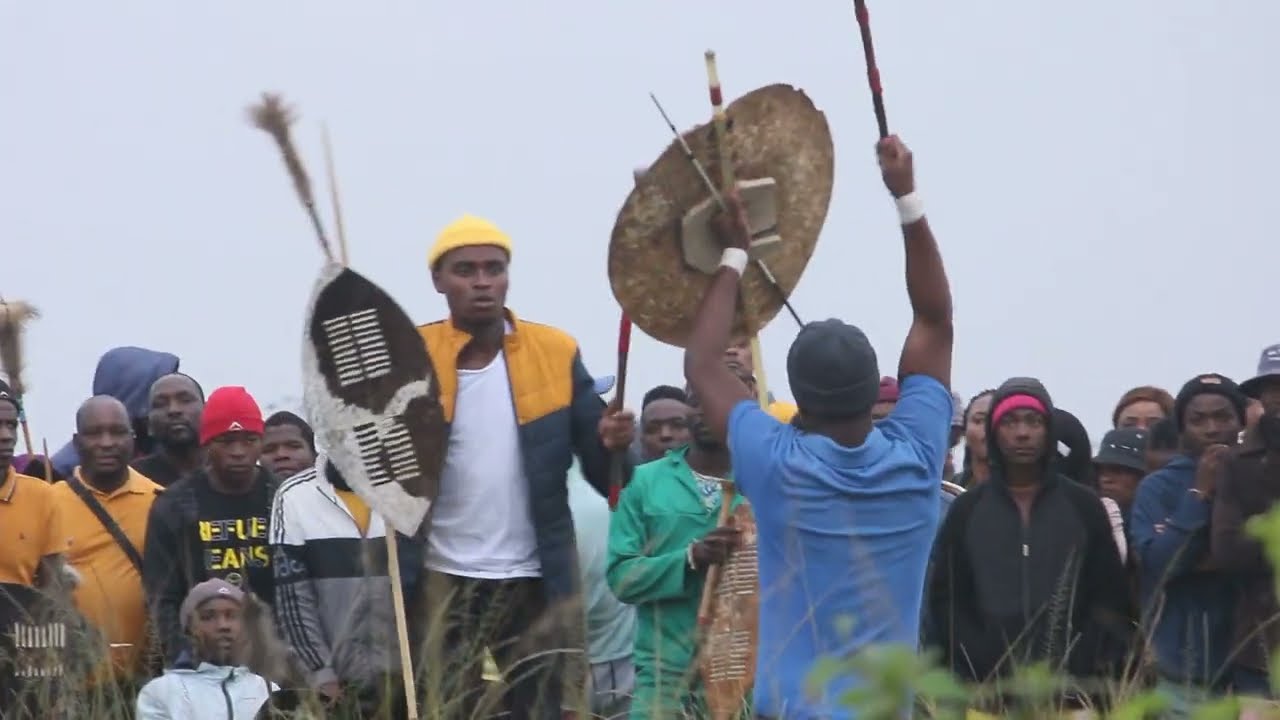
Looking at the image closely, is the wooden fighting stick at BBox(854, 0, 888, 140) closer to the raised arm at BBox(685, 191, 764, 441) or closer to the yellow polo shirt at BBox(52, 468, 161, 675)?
the raised arm at BBox(685, 191, 764, 441)

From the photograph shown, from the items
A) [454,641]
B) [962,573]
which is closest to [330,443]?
[454,641]

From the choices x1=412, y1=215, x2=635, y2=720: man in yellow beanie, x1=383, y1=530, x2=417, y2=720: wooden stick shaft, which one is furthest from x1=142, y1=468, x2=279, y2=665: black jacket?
x1=383, y1=530, x2=417, y2=720: wooden stick shaft

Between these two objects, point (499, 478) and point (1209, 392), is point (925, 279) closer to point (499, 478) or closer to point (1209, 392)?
point (499, 478)

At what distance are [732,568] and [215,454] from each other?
2311 millimetres

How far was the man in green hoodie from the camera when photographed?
734cm

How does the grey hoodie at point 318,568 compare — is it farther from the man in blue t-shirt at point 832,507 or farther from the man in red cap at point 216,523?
the man in blue t-shirt at point 832,507

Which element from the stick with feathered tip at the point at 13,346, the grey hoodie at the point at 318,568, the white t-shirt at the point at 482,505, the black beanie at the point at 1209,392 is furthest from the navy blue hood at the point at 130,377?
the black beanie at the point at 1209,392

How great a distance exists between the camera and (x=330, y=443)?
720cm

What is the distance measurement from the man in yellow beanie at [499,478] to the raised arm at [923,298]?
2009 millimetres

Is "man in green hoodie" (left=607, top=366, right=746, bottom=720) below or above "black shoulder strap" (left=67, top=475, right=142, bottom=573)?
below

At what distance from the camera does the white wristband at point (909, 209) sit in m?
5.49

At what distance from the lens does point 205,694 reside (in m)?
7.57

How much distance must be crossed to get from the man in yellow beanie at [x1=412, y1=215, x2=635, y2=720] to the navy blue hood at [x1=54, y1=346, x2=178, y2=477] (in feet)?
11.2

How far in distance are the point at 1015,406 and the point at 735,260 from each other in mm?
2836
